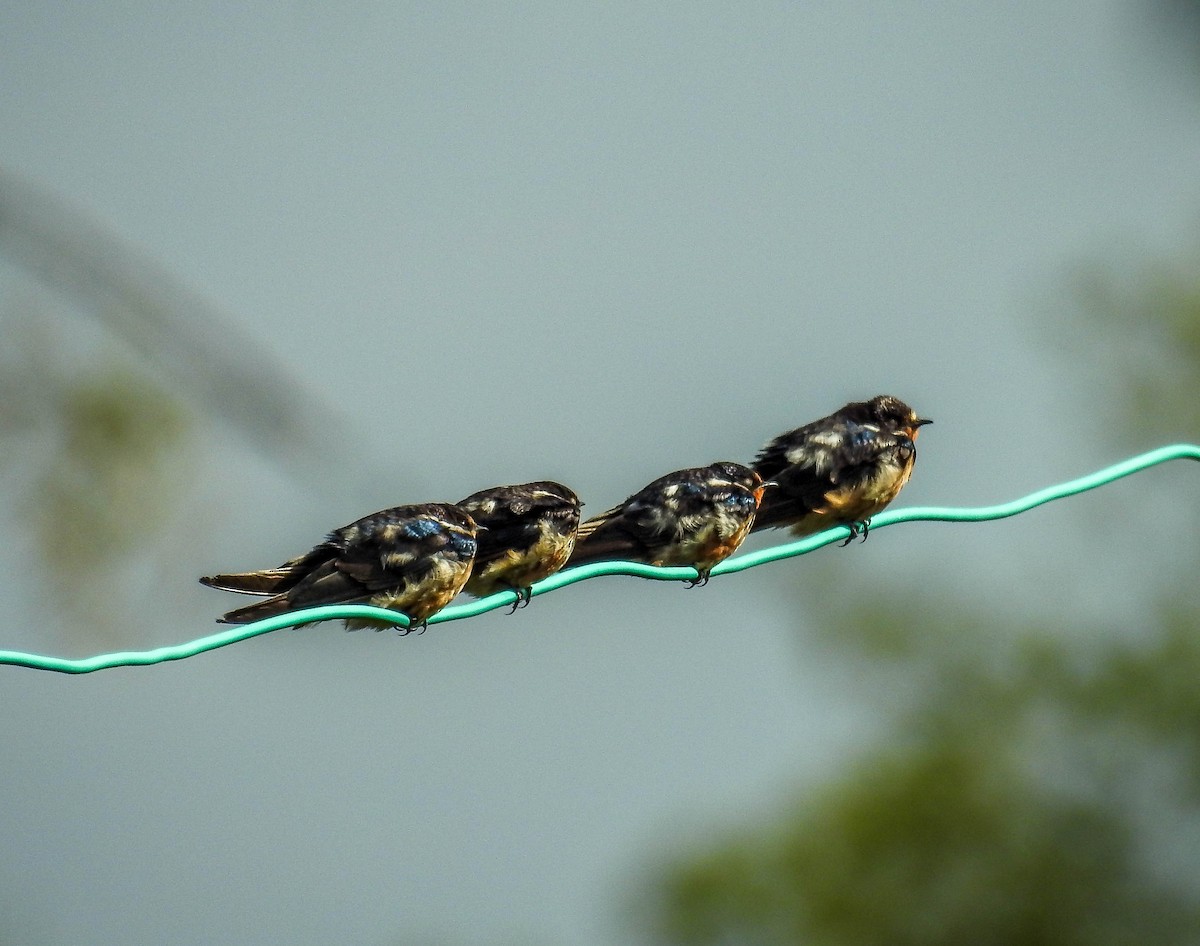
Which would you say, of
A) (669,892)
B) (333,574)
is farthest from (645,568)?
(669,892)

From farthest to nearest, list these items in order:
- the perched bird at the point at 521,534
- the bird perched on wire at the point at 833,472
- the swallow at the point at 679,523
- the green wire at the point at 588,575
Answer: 1. the bird perched on wire at the point at 833,472
2. the swallow at the point at 679,523
3. the perched bird at the point at 521,534
4. the green wire at the point at 588,575

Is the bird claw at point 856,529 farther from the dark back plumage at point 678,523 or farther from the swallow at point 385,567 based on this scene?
the swallow at point 385,567

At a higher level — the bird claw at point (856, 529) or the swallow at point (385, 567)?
the swallow at point (385, 567)

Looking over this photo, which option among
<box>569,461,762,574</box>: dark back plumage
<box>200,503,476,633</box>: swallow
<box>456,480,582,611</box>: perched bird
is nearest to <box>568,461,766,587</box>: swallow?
<box>569,461,762,574</box>: dark back plumage

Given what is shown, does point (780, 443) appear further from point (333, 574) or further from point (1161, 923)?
point (1161, 923)

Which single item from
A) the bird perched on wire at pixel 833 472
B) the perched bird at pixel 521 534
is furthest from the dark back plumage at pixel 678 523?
the bird perched on wire at pixel 833 472

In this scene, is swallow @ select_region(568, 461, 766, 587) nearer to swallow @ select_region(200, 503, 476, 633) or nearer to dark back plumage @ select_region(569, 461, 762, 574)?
dark back plumage @ select_region(569, 461, 762, 574)

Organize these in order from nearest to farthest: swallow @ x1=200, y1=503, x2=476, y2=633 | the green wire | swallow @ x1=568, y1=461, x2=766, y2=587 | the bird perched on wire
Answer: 1. the green wire
2. swallow @ x1=200, y1=503, x2=476, y2=633
3. swallow @ x1=568, y1=461, x2=766, y2=587
4. the bird perched on wire

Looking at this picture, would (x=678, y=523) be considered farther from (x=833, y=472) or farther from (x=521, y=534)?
(x=833, y=472)
